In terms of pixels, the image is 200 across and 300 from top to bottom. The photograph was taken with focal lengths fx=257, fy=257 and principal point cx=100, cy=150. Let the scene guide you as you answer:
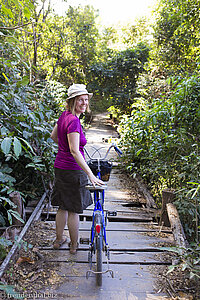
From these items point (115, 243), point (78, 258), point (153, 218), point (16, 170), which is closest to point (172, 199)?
point (153, 218)

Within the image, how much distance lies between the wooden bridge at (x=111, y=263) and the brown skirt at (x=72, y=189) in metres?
0.57

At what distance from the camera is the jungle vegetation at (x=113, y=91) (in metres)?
3.30

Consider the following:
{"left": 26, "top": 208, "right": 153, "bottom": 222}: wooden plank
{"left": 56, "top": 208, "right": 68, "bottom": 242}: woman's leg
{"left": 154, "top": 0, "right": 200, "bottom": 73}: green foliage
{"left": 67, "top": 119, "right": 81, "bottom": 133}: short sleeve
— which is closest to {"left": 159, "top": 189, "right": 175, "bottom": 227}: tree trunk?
{"left": 26, "top": 208, "right": 153, "bottom": 222}: wooden plank

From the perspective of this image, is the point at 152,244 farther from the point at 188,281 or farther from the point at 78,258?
the point at 78,258

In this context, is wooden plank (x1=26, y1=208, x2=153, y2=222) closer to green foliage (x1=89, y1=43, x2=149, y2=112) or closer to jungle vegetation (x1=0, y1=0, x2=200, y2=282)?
jungle vegetation (x1=0, y1=0, x2=200, y2=282)

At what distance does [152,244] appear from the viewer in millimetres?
3135

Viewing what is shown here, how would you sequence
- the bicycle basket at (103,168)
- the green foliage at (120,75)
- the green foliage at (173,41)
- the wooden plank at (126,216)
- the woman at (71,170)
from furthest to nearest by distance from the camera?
the green foliage at (120,75) → the green foliage at (173,41) → the wooden plank at (126,216) → the bicycle basket at (103,168) → the woman at (71,170)

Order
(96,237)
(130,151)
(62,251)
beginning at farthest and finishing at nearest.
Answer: (130,151) < (62,251) < (96,237)

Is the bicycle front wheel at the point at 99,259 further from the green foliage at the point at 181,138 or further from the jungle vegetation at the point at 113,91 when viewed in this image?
the green foliage at the point at 181,138

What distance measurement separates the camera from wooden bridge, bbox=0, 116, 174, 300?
7.38 ft

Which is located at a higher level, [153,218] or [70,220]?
[70,220]

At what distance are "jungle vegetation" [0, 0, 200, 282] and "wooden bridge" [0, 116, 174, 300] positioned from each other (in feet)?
1.54

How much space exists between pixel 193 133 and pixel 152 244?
1.79 metres

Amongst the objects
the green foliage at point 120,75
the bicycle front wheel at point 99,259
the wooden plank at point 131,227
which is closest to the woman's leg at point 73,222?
the bicycle front wheel at point 99,259
